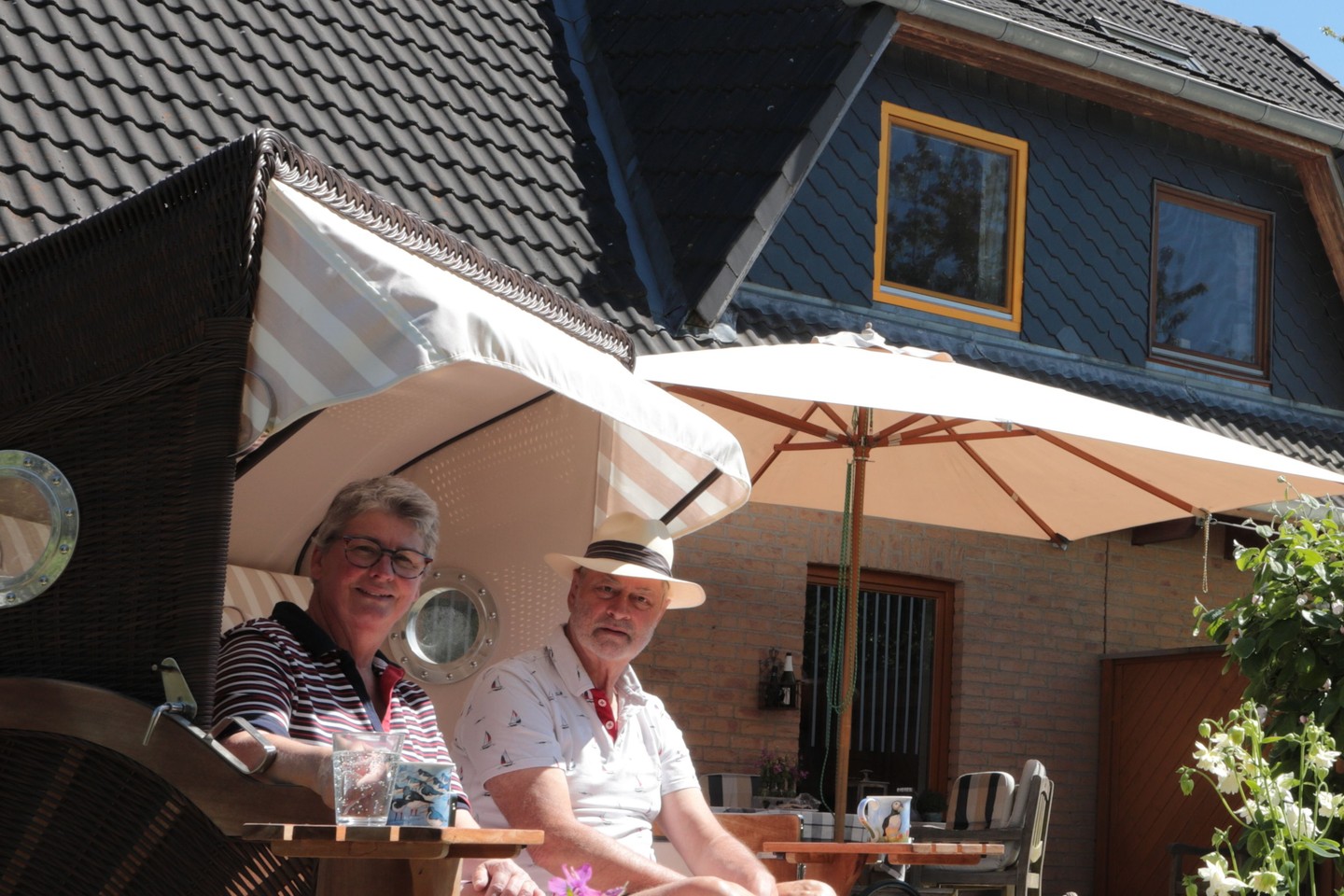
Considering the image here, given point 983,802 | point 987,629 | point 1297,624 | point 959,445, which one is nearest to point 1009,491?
point 959,445

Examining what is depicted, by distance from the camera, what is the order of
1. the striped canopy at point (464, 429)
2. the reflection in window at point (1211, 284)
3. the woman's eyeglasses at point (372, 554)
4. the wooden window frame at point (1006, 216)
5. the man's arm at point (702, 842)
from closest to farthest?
the striped canopy at point (464, 429) < the woman's eyeglasses at point (372, 554) < the man's arm at point (702, 842) < the wooden window frame at point (1006, 216) < the reflection in window at point (1211, 284)

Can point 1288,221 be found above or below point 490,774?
above

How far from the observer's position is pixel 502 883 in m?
3.23

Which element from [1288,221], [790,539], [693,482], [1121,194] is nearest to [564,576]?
[693,482]

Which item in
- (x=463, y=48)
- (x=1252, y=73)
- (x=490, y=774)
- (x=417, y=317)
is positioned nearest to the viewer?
(x=417, y=317)

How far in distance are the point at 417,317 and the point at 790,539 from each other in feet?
24.2

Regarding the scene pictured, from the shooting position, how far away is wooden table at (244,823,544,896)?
2.35 metres

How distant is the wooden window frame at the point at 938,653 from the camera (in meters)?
10.7

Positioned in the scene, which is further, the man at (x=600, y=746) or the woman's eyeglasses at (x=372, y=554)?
the man at (x=600, y=746)

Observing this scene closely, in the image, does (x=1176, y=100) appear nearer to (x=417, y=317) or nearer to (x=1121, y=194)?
(x=1121, y=194)

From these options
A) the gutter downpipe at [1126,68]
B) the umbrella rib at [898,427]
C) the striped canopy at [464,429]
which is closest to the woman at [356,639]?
the striped canopy at [464,429]

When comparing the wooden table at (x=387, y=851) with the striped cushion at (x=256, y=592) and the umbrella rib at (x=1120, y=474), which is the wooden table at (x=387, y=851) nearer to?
the striped cushion at (x=256, y=592)

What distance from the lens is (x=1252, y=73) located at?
13875 millimetres

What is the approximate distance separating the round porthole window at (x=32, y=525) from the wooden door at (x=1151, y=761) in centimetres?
916
